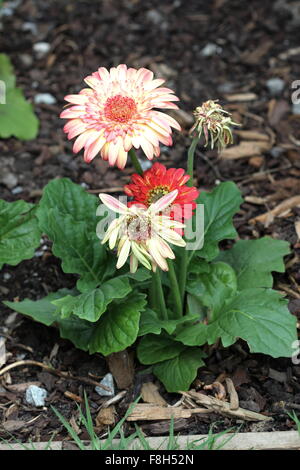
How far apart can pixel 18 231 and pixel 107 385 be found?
82cm

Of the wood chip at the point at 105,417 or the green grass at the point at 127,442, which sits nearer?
the green grass at the point at 127,442

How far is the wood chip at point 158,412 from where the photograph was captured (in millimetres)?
2701

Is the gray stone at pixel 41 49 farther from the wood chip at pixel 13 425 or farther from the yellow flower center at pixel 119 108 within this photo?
the wood chip at pixel 13 425

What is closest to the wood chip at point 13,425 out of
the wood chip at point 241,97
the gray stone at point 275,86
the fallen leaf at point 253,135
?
the fallen leaf at point 253,135

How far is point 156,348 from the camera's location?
282 centimetres

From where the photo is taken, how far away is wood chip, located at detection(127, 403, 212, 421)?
2.70 meters

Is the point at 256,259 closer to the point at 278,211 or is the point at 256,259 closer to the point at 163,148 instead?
the point at 278,211

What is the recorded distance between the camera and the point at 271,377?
281cm

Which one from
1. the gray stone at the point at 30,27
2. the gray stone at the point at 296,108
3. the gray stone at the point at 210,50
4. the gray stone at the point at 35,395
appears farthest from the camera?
the gray stone at the point at 30,27

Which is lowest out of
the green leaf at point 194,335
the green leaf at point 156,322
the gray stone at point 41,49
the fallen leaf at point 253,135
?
the green leaf at point 194,335

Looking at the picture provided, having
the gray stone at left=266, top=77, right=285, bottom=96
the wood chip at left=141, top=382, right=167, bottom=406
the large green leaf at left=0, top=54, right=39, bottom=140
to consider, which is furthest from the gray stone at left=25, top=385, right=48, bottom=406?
the gray stone at left=266, top=77, right=285, bottom=96

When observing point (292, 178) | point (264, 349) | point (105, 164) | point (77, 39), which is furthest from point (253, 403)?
point (77, 39)

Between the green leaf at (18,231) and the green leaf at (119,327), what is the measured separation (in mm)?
543

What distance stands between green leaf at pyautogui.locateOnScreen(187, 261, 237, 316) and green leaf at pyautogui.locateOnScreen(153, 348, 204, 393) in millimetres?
204
